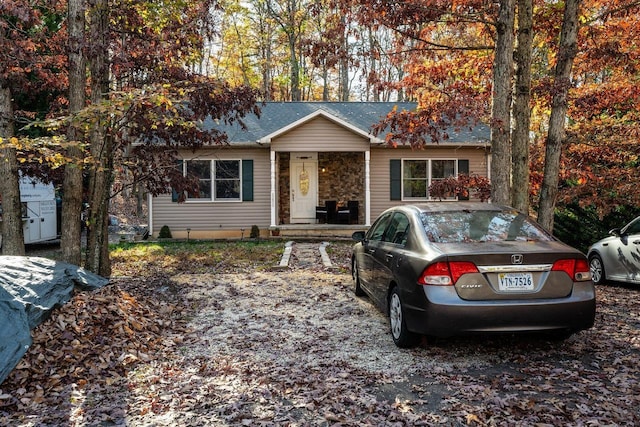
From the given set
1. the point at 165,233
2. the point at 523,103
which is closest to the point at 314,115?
the point at 165,233

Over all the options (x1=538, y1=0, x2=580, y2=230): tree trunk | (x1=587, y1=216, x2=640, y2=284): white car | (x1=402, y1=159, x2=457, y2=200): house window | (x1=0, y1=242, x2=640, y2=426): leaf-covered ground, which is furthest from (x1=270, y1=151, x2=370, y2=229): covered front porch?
(x1=0, y1=242, x2=640, y2=426): leaf-covered ground

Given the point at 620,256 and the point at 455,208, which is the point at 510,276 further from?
the point at 620,256

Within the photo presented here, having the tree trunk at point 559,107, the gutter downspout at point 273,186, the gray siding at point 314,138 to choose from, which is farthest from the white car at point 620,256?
the gutter downspout at point 273,186

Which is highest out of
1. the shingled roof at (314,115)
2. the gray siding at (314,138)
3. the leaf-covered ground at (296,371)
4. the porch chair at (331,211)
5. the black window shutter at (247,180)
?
the shingled roof at (314,115)

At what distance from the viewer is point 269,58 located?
31125 mm

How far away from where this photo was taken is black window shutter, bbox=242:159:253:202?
622 inches

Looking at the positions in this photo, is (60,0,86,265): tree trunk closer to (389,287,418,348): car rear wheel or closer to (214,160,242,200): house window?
(389,287,418,348): car rear wheel

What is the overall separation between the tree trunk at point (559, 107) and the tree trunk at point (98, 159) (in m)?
7.58

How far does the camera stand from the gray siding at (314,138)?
15.2m

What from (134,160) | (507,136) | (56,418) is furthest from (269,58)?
(56,418)

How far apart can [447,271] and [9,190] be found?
7692mm

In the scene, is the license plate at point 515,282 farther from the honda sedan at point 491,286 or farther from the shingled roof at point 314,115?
the shingled roof at point 314,115

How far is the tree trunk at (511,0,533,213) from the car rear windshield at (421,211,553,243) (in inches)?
132

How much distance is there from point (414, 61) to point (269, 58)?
2293 cm
